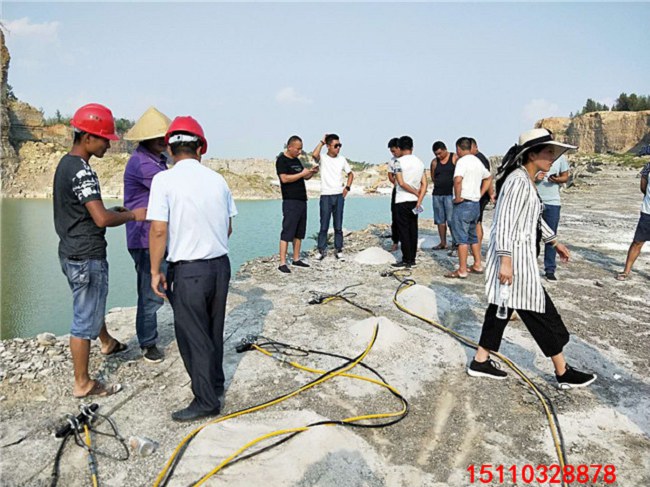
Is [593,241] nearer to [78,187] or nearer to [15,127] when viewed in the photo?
[78,187]

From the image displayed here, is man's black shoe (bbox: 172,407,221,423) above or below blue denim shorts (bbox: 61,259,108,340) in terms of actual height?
below

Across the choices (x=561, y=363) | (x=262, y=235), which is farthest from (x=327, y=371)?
(x=262, y=235)

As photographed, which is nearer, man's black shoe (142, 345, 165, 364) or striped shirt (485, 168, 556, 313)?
striped shirt (485, 168, 556, 313)

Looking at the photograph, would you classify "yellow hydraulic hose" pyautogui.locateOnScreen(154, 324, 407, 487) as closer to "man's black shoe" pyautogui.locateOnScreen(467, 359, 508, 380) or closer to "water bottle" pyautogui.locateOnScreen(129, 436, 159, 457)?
"water bottle" pyautogui.locateOnScreen(129, 436, 159, 457)

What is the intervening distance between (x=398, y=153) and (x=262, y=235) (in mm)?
6669

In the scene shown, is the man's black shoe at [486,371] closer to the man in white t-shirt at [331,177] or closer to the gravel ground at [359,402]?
the gravel ground at [359,402]

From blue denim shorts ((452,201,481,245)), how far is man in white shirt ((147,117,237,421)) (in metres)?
4.27

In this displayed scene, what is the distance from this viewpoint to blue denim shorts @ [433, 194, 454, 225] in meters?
7.75

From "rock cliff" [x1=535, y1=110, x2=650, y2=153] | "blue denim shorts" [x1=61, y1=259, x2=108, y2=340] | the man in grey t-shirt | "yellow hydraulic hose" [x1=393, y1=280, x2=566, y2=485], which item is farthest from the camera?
"rock cliff" [x1=535, y1=110, x2=650, y2=153]

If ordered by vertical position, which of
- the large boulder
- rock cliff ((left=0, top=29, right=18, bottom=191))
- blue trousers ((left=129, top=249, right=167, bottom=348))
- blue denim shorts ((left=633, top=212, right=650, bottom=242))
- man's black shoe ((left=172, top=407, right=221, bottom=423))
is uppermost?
rock cliff ((left=0, top=29, right=18, bottom=191))

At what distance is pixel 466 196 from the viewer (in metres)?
6.22

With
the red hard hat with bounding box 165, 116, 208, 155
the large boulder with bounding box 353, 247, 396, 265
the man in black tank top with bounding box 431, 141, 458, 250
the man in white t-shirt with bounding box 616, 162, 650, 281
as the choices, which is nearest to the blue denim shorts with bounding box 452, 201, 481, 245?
the man in black tank top with bounding box 431, 141, 458, 250

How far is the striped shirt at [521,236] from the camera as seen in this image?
124 inches

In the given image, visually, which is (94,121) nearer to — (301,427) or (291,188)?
(301,427)
